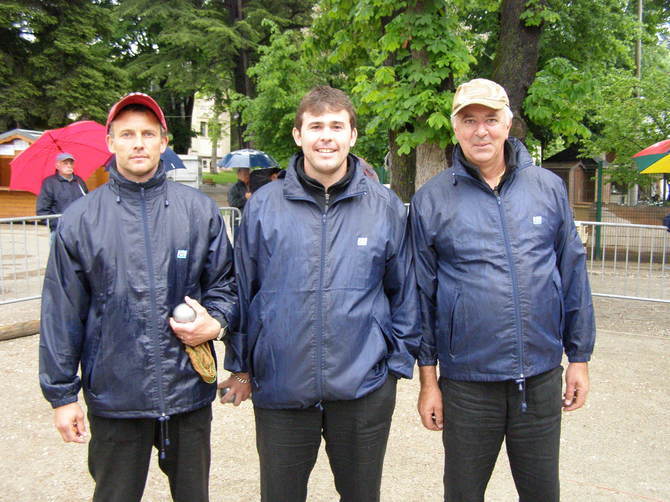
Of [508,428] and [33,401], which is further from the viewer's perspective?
[33,401]

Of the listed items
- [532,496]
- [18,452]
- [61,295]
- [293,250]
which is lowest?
[18,452]

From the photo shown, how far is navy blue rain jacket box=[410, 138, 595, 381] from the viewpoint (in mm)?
2471

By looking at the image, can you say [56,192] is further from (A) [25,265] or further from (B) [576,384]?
(B) [576,384]

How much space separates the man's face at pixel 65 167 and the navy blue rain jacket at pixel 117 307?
279 inches

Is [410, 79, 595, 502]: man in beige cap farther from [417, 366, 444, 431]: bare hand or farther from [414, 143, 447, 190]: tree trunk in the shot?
[414, 143, 447, 190]: tree trunk

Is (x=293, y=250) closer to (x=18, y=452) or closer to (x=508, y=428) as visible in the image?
(x=508, y=428)

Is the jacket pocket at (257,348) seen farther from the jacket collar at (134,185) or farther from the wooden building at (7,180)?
the wooden building at (7,180)

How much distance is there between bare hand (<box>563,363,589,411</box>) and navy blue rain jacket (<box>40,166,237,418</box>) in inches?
63.1

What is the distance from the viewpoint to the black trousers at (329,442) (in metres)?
2.45

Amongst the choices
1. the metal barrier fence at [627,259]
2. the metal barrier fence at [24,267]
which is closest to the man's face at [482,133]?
the metal barrier fence at [24,267]

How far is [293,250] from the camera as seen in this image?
2424mm

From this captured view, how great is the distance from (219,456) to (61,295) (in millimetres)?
2090

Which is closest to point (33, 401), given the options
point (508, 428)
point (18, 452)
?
point (18, 452)

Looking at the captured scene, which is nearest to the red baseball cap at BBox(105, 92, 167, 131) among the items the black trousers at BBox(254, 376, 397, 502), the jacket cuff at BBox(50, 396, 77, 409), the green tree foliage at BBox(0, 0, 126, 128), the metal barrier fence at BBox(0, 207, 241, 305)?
the jacket cuff at BBox(50, 396, 77, 409)
